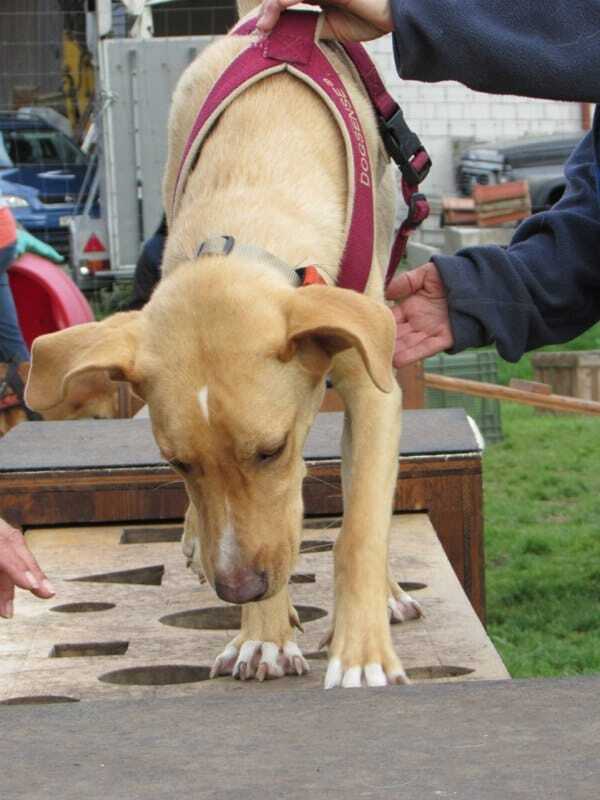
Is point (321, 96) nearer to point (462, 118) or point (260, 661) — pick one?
point (260, 661)

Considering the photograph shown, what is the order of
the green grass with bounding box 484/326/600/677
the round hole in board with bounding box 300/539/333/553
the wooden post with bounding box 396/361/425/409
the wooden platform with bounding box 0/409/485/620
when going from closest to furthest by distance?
the round hole in board with bounding box 300/539/333/553, the wooden platform with bounding box 0/409/485/620, the green grass with bounding box 484/326/600/677, the wooden post with bounding box 396/361/425/409

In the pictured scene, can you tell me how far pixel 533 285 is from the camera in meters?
4.02

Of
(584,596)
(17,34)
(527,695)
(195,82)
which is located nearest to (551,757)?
(527,695)

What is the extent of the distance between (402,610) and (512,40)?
155cm

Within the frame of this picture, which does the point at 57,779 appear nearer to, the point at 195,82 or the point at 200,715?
the point at 200,715

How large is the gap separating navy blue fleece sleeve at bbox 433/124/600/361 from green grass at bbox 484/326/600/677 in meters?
1.51

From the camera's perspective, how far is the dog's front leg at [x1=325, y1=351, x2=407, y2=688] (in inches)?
127

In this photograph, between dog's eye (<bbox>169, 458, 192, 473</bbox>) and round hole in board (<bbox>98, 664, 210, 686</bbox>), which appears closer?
dog's eye (<bbox>169, 458, 192, 473</bbox>)

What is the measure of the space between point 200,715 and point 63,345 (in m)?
1.18

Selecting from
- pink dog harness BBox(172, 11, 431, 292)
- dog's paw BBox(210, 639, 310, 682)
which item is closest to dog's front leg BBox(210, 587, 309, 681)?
dog's paw BBox(210, 639, 310, 682)

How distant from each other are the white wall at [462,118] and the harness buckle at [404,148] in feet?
47.8

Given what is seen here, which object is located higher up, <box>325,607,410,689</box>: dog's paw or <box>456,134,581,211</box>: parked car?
<box>456,134,581,211</box>: parked car

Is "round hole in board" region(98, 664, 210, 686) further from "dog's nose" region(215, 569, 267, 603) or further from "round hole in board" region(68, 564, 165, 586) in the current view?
"round hole in board" region(68, 564, 165, 586)

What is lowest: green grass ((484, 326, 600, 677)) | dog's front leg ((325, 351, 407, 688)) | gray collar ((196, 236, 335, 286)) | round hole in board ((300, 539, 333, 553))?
green grass ((484, 326, 600, 677))
